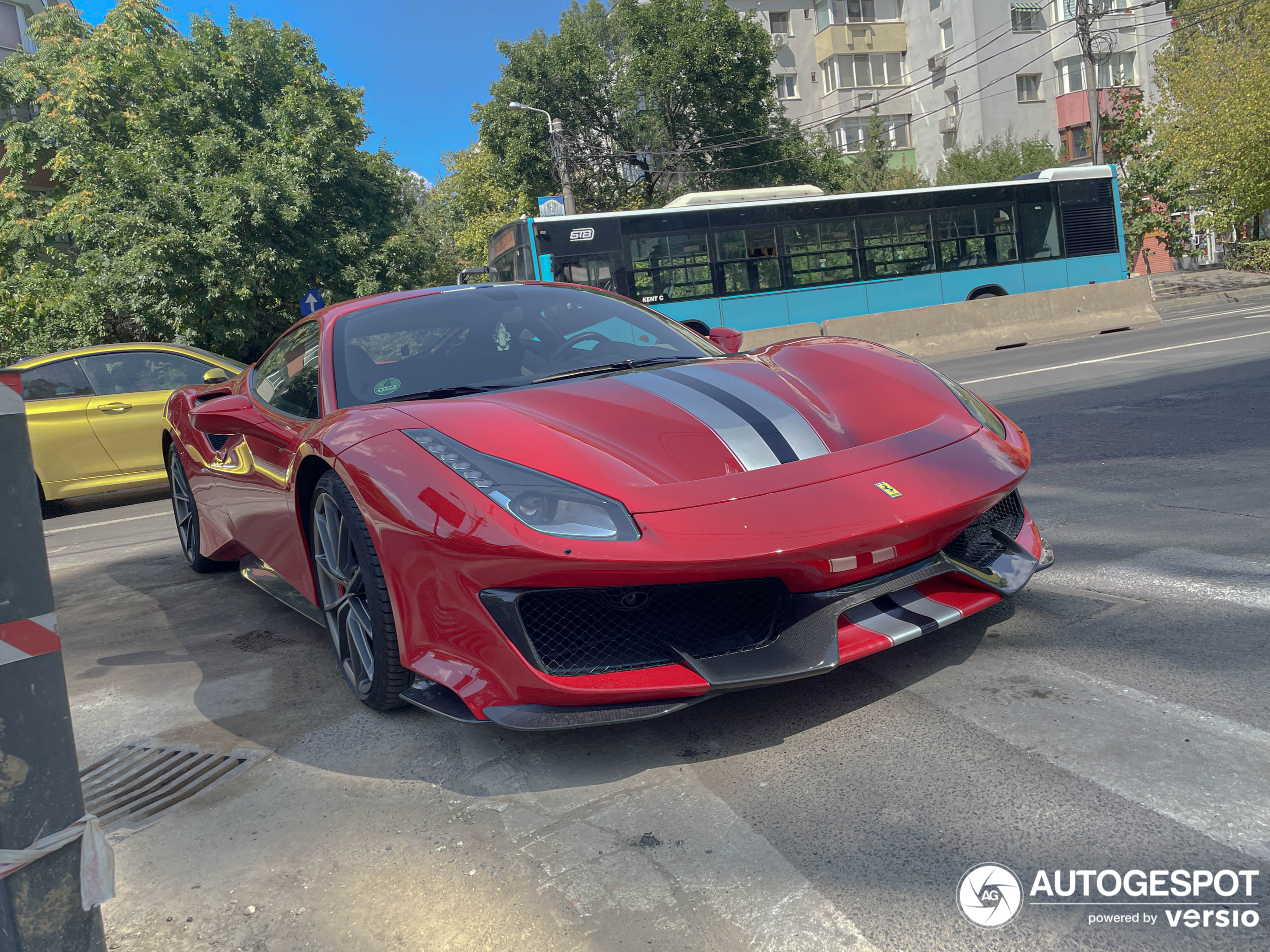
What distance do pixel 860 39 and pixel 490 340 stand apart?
4985 centimetres

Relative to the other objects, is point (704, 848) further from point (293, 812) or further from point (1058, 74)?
point (1058, 74)

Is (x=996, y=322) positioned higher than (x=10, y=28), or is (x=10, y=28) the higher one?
(x=10, y=28)

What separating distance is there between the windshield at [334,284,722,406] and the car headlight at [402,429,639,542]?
80cm

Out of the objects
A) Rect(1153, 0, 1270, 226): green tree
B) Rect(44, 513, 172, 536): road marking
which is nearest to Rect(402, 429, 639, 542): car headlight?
Rect(44, 513, 172, 536): road marking

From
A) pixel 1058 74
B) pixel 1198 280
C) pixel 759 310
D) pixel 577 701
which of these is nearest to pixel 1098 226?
pixel 759 310

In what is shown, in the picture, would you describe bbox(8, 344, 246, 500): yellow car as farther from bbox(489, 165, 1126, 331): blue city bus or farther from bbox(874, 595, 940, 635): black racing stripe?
bbox(489, 165, 1126, 331): blue city bus

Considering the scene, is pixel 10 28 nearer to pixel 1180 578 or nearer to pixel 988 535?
pixel 988 535

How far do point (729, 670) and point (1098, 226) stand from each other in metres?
20.1

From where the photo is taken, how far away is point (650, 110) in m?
34.2

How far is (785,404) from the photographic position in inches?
116

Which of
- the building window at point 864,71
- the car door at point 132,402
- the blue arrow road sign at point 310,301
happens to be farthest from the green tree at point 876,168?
the car door at point 132,402

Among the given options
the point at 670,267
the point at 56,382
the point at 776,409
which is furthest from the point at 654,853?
the point at 670,267

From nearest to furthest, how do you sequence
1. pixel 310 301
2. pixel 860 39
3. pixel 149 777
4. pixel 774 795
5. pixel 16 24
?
pixel 774 795 < pixel 149 777 < pixel 310 301 < pixel 16 24 < pixel 860 39

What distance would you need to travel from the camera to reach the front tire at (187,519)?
5230mm
